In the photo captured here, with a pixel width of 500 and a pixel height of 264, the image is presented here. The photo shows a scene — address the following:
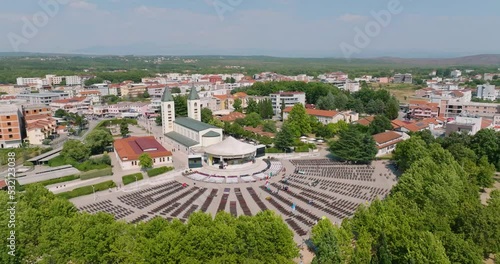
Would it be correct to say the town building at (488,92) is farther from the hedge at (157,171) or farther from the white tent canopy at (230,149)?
the hedge at (157,171)

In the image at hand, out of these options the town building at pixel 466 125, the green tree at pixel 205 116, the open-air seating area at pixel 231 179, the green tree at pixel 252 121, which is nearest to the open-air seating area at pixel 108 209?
the open-air seating area at pixel 231 179

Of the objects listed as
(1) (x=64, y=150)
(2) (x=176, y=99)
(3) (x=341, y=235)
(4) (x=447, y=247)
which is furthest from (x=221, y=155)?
(2) (x=176, y=99)

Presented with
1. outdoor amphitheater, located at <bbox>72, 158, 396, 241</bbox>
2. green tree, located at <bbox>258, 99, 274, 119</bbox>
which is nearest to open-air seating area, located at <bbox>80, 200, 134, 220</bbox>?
outdoor amphitheater, located at <bbox>72, 158, 396, 241</bbox>

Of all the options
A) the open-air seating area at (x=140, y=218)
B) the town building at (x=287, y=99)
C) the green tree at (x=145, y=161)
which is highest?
the town building at (x=287, y=99)

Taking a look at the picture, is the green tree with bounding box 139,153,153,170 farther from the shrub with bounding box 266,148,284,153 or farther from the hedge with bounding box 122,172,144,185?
the shrub with bounding box 266,148,284,153

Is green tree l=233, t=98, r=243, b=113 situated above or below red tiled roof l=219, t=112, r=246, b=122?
above

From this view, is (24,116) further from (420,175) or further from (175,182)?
(420,175)

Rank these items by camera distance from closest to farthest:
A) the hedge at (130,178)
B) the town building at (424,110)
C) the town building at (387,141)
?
the hedge at (130,178) < the town building at (387,141) < the town building at (424,110)

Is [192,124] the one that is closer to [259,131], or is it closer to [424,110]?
[259,131]
